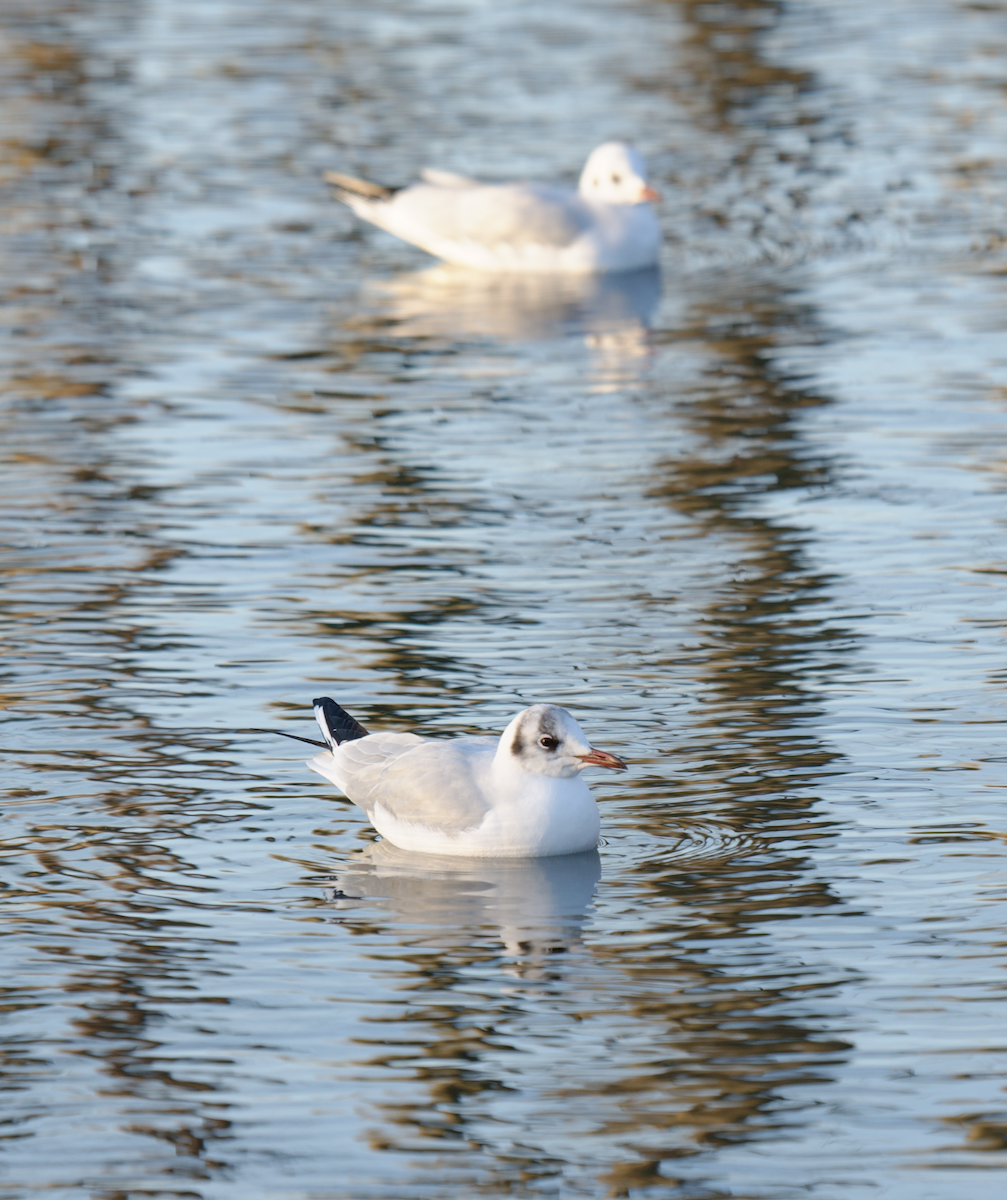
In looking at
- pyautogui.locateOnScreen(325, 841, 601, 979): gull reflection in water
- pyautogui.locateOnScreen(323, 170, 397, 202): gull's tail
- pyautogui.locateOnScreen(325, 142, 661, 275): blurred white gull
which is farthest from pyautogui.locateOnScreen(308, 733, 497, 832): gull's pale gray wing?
pyautogui.locateOnScreen(323, 170, 397, 202): gull's tail

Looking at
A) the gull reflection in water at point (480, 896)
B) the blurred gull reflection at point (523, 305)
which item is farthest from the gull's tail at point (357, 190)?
the gull reflection in water at point (480, 896)

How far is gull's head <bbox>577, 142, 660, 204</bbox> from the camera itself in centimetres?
2105

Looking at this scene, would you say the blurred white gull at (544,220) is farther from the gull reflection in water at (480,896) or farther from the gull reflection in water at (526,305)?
the gull reflection in water at (480,896)

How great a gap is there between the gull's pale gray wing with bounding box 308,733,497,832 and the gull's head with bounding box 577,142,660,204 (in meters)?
11.7

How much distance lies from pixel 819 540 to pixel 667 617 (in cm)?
156

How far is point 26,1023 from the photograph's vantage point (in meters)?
8.27

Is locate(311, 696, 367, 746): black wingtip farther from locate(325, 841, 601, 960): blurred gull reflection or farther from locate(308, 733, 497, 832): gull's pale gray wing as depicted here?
locate(325, 841, 601, 960): blurred gull reflection

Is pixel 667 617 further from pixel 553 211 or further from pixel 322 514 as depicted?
pixel 553 211

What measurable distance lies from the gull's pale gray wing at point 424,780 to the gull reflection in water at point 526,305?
8.65 m

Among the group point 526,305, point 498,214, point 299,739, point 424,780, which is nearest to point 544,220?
point 498,214

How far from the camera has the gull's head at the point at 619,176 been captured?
21.0 m

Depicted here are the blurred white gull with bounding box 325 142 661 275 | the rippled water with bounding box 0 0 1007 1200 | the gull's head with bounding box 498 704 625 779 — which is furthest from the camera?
the blurred white gull with bounding box 325 142 661 275

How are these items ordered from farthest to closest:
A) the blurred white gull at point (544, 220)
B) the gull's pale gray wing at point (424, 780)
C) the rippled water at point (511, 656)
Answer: the blurred white gull at point (544, 220) < the gull's pale gray wing at point (424, 780) < the rippled water at point (511, 656)

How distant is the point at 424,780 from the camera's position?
31.8 ft
